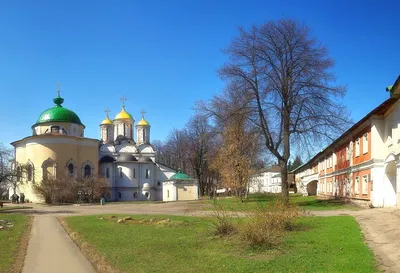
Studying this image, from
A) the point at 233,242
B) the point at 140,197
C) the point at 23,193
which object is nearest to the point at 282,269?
the point at 233,242

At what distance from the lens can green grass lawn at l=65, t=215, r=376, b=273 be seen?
27.5 ft

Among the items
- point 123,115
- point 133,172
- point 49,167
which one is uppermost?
point 123,115

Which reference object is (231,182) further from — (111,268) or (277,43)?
(111,268)

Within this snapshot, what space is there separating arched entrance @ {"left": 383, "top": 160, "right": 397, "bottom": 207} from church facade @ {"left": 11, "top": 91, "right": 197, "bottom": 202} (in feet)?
133

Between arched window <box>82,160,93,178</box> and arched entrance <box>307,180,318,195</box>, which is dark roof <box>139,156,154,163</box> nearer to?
arched window <box>82,160,93,178</box>

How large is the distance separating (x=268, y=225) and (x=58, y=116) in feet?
196

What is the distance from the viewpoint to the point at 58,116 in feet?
215

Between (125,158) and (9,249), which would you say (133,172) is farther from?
(9,249)

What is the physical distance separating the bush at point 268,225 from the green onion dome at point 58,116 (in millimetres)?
57409

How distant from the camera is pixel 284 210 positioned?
1348 cm

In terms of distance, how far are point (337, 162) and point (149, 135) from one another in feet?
160

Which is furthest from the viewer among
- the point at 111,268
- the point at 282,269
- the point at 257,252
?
the point at 257,252

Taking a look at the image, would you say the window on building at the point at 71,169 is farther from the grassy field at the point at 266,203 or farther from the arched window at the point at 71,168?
the grassy field at the point at 266,203

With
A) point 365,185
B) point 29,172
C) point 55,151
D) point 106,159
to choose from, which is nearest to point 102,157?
point 106,159
